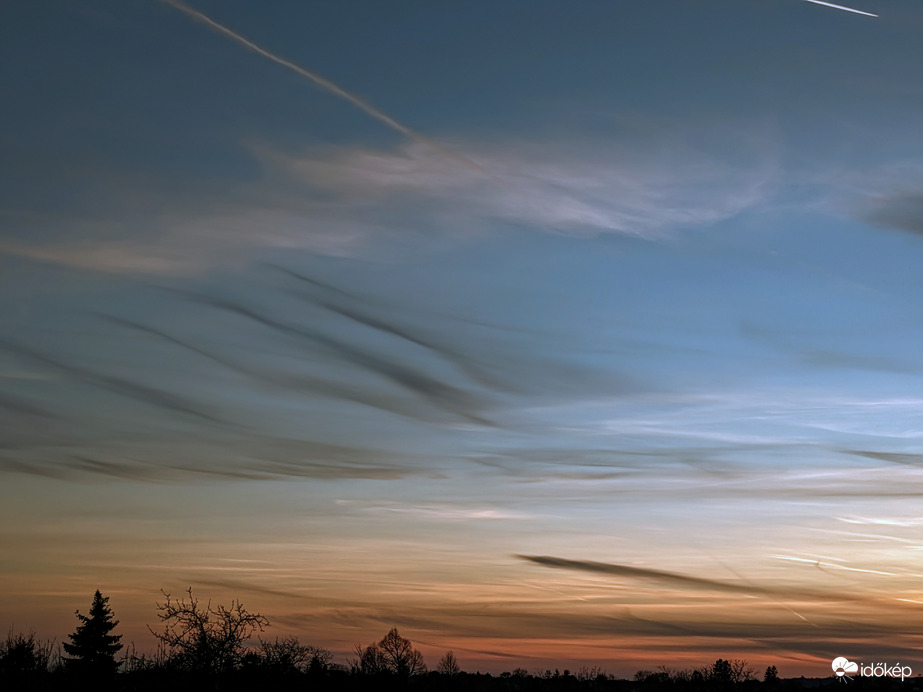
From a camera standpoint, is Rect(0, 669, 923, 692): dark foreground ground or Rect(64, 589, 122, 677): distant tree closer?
Rect(0, 669, 923, 692): dark foreground ground

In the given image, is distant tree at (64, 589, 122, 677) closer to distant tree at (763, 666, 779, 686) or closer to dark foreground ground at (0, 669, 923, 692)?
dark foreground ground at (0, 669, 923, 692)

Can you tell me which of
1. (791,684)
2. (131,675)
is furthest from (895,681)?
(131,675)

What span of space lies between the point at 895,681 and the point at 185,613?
108144mm

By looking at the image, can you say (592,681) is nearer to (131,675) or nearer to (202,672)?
(131,675)

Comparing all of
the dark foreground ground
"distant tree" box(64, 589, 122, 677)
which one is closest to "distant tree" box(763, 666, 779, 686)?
the dark foreground ground

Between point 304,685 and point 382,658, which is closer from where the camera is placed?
point 304,685

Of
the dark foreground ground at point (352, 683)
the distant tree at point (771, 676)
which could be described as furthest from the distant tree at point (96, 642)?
the distant tree at point (771, 676)

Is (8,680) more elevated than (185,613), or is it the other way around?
(185,613)

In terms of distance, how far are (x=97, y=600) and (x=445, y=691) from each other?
118 feet

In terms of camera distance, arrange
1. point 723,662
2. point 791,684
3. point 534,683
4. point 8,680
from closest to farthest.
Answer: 1. point 8,680
2. point 534,683
3. point 791,684
4. point 723,662

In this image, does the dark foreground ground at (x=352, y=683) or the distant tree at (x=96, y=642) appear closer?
the dark foreground ground at (x=352, y=683)

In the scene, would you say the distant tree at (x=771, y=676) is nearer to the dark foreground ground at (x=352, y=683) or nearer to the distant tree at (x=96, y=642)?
the dark foreground ground at (x=352, y=683)

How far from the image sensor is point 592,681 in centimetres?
13975

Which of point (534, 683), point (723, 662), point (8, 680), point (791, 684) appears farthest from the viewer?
point (723, 662)
